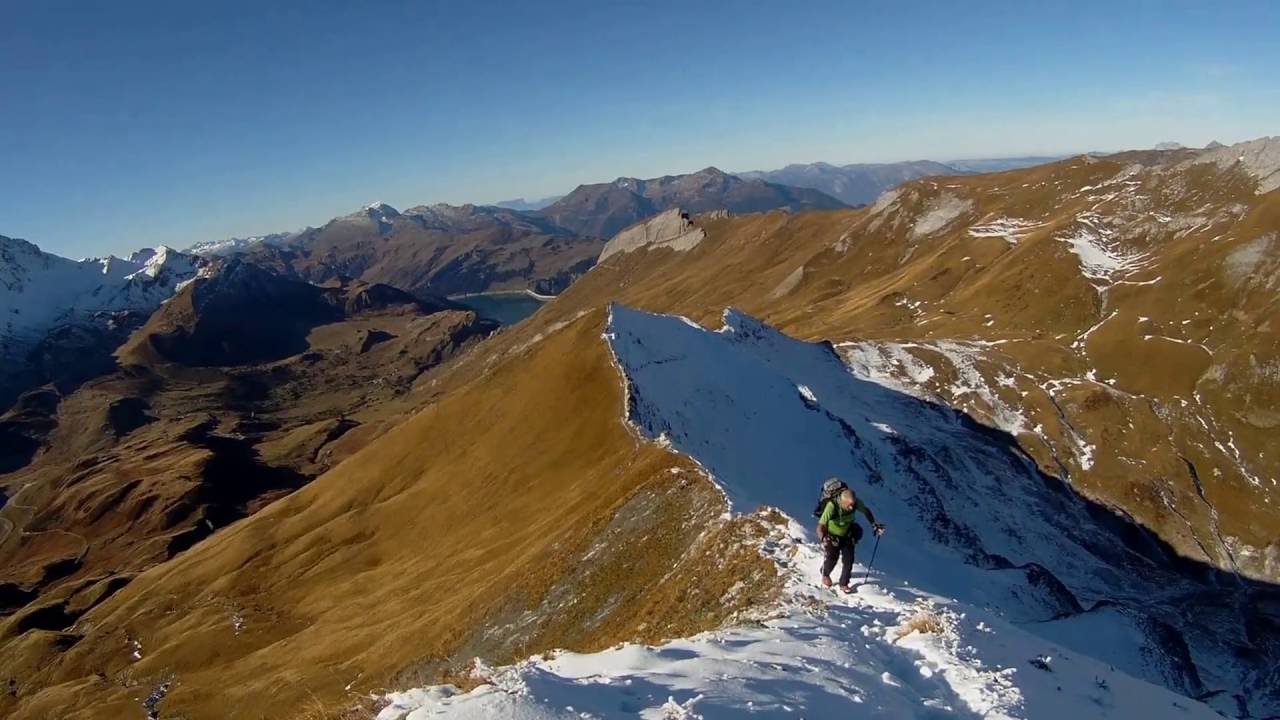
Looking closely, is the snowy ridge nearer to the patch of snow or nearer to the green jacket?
the green jacket

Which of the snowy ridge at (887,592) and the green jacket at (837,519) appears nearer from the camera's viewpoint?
the snowy ridge at (887,592)

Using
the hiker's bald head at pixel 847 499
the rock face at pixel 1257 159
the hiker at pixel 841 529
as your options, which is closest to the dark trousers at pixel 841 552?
the hiker at pixel 841 529

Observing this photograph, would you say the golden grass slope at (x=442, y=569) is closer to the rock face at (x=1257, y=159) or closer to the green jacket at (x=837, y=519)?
the green jacket at (x=837, y=519)

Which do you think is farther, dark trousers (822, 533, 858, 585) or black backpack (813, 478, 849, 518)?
dark trousers (822, 533, 858, 585)

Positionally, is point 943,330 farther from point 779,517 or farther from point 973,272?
point 779,517

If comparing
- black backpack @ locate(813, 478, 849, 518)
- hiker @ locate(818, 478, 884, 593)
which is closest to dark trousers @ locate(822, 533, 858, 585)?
hiker @ locate(818, 478, 884, 593)

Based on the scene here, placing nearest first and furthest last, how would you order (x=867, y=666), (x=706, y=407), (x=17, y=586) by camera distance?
(x=867, y=666) < (x=706, y=407) < (x=17, y=586)

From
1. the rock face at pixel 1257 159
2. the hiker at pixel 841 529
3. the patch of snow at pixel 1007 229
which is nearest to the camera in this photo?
the hiker at pixel 841 529

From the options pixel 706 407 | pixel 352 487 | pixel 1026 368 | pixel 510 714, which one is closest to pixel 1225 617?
pixel 1026 368

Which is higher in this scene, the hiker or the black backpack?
the black backpack
